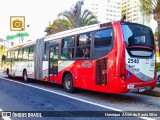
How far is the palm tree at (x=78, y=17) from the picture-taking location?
36.7 meters

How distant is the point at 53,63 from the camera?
552 inches

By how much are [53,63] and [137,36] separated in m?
5.28

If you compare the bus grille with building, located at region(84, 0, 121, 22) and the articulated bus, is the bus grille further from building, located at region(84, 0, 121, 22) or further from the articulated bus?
building, located at region(84, 0, 121, 22)

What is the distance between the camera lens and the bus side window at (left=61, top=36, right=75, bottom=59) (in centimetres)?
1236

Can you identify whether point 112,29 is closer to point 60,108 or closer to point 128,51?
point 128,51

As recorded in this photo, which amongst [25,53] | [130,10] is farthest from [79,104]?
[130,10]

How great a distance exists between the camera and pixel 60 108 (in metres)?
8.84

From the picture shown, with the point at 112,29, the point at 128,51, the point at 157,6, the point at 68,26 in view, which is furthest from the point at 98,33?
the point at 68,26

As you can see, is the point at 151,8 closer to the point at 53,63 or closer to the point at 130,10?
the point at 53,63

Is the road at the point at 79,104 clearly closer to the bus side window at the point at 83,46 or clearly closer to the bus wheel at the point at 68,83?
the bus wheel at the point at 68,83

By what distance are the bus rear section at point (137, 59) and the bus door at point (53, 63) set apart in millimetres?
4865

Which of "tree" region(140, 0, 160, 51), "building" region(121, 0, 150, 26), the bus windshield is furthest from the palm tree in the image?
the bus windshield

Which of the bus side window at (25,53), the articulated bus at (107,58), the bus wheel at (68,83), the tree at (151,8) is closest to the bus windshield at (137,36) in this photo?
the articulated bus at (107,58)

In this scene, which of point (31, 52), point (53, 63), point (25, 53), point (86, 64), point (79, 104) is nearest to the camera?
point (79, 104)
